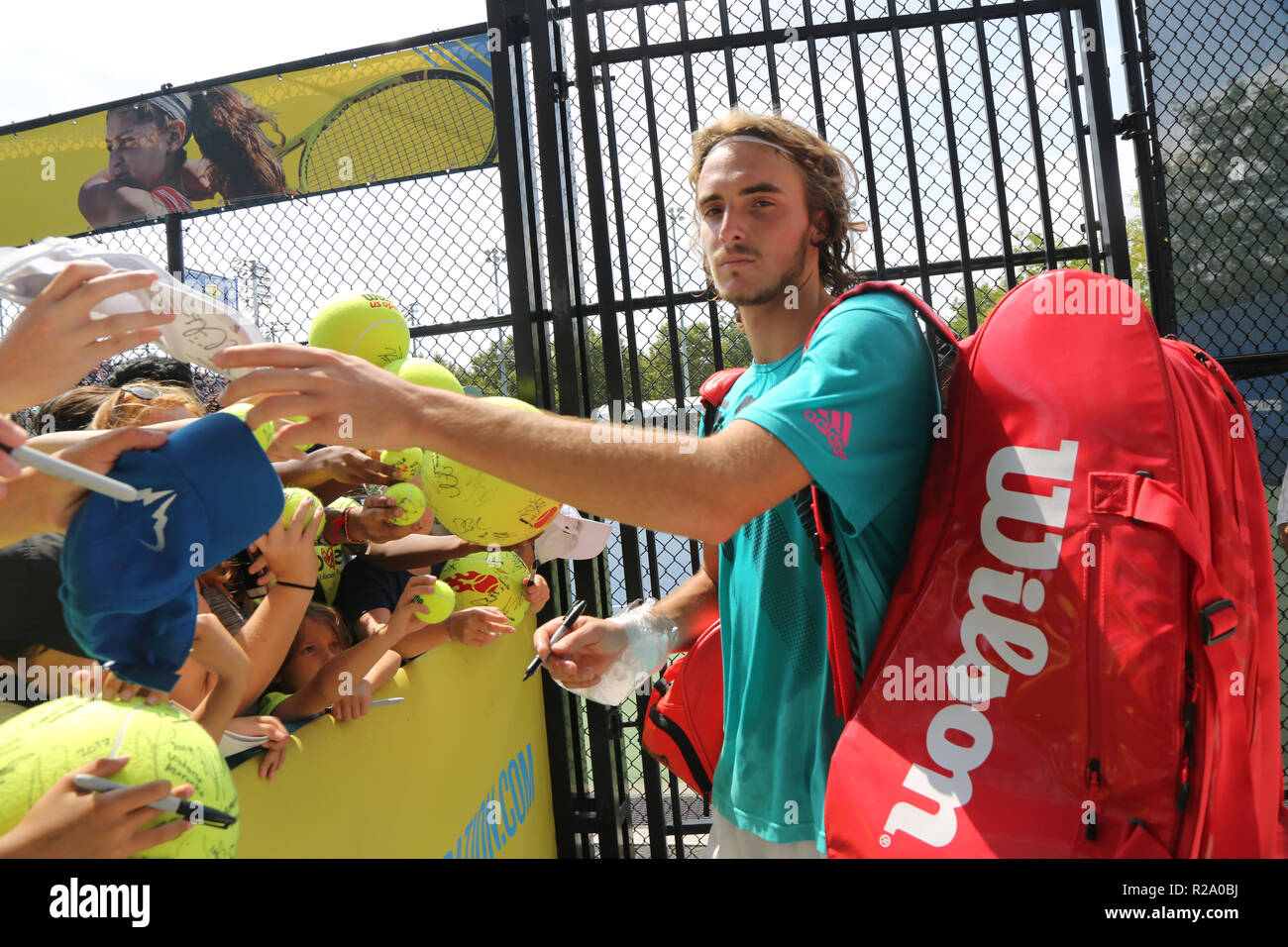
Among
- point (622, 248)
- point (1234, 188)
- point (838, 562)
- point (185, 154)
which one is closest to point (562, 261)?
point (622, 248)

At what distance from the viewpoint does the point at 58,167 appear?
3.67 meters

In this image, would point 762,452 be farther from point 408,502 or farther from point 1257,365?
point 1257,365

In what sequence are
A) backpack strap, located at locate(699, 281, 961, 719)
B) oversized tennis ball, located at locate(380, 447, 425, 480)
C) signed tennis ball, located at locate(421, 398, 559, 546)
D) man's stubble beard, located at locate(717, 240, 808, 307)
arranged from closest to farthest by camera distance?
backpack strap, located at locate(699, 281, 961, 719), man's stubble beard, located at locate(717, 240, 808, 307), signed tennis ball, located at locate(421, 398, 559, 546), oversized tennis ball, located at locate(380, 447, 425, 480)

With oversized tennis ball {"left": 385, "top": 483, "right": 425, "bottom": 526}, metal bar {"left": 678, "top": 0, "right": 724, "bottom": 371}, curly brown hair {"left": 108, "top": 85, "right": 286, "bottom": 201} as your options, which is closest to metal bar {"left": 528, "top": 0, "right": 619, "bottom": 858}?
metal bar {"left": 678, "top": 0, "right": 724, "bottom": 371}

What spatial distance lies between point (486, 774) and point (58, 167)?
326 cm

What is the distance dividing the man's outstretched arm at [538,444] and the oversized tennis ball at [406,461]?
110 centimetres

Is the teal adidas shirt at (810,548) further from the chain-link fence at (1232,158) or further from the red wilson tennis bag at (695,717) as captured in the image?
the chain-link fence at (1232,158)

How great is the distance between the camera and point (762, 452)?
1130 mm

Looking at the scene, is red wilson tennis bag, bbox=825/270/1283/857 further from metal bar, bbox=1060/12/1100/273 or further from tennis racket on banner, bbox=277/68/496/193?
tennis racket on banner, bbox=277/68/496/193

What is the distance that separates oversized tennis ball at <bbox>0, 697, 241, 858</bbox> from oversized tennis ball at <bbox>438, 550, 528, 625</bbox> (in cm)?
154

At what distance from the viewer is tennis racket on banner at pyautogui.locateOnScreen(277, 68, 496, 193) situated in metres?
3.24

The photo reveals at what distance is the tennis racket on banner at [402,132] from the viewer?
324 centimetres
